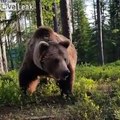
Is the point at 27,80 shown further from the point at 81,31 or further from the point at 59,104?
the point at 81,31

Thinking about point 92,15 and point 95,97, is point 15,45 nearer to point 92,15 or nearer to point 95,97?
point 92,15

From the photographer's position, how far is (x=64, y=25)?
10.4 m

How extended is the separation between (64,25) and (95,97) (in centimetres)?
505

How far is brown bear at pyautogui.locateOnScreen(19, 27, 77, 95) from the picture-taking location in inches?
225

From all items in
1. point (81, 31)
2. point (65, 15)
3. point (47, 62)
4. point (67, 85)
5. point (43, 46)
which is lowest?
point (81, 31)

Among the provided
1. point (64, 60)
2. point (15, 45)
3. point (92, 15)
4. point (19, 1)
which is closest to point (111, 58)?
point (92, 15)

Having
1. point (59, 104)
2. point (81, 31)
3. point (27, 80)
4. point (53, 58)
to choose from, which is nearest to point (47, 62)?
point (53, 58)

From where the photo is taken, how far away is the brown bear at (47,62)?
18.7 feet

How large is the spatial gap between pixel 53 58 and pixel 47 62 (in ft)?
0.48

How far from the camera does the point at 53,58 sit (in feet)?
18.9

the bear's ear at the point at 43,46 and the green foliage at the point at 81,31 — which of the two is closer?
the bear's ear at the point at 43,46

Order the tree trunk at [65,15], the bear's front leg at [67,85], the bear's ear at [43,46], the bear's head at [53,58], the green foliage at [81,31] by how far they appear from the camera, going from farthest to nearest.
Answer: the green foliage at [81,31]
the tree trunk at [65,15]
the bear's front leg at [67,85]
the bear's ear at [43,46]
the bear's head at [53,58]

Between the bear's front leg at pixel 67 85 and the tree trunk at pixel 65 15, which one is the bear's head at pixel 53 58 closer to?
the bear's front leg at pixel 67 85

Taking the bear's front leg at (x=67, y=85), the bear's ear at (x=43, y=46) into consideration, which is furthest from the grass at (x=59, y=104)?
the bear's ear at (x=43, y=46)
